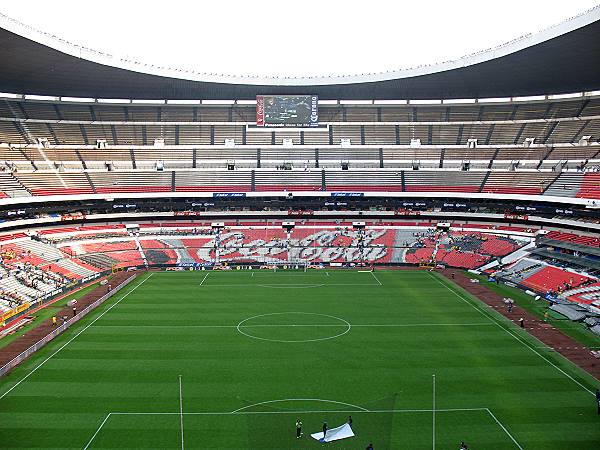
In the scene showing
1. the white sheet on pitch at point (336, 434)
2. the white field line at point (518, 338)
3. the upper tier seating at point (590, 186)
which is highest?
the upper tier seating at point (590, 186)

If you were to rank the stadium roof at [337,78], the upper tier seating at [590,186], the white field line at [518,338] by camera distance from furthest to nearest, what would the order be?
1. the upper tier seating at [590,186]
2. the stadium roof at [337,78]
3. the white field line at [518,338]

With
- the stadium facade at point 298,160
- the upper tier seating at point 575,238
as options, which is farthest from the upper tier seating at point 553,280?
the stadium facade at point 298,160

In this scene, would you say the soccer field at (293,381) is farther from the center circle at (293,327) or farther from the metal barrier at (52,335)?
the metal barrier at (52,335)

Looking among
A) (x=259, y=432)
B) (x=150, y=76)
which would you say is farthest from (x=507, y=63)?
(x=259, y=432)

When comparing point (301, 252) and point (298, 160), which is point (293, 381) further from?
point (298, 160)

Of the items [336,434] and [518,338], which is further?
[518,338]

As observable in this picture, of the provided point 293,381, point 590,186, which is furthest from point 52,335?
point 590,186
